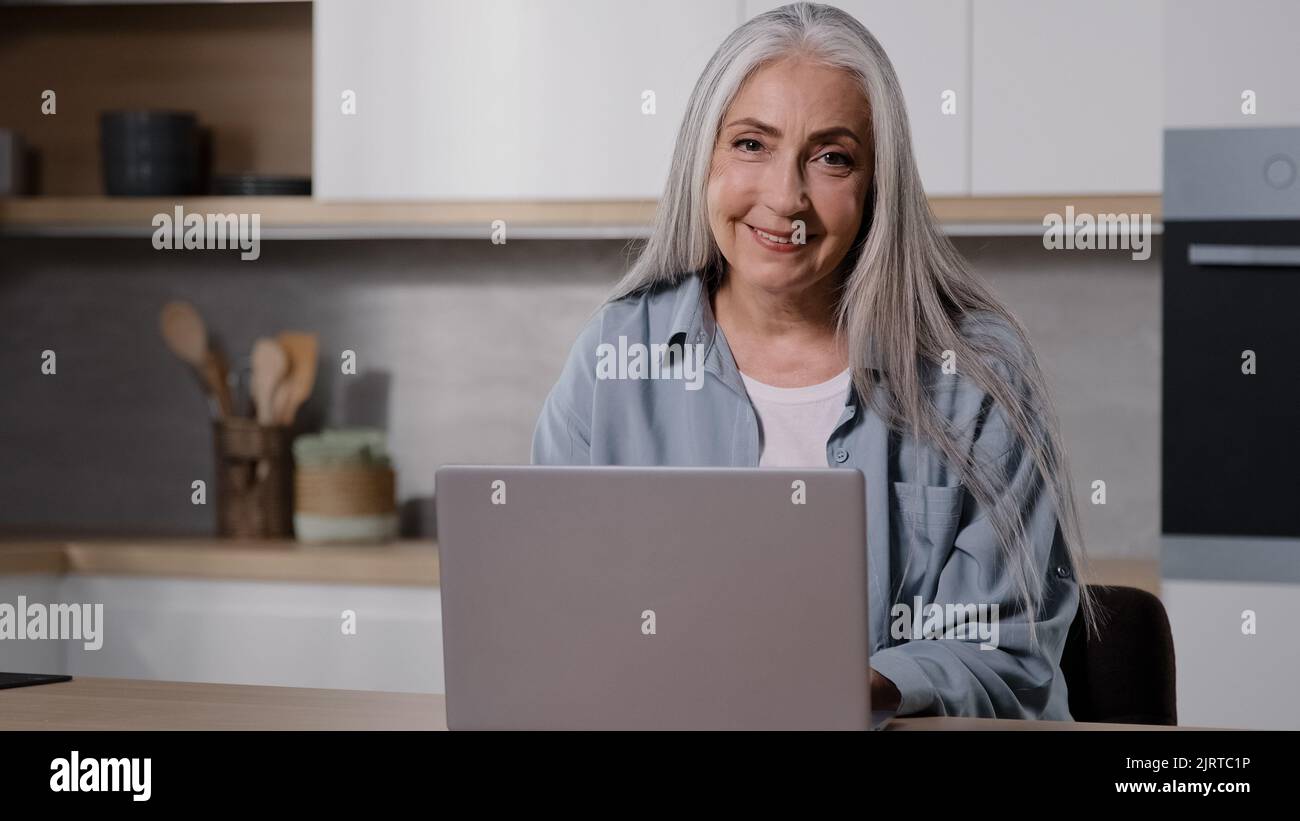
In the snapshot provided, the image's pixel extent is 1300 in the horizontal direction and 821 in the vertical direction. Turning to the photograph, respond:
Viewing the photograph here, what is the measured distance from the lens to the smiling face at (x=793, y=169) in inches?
72.5

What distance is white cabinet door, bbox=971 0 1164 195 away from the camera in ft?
7.88

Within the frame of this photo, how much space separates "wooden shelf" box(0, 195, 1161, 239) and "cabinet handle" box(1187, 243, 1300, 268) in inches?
4.6

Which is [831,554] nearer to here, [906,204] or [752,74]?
[906,204]

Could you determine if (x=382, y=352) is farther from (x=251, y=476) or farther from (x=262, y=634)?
(x=262, y=634)

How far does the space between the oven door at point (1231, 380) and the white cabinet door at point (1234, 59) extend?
0.18 metres

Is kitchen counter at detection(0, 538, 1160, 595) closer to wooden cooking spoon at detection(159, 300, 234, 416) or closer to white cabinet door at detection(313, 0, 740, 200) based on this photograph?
wooden cooking spoon at detection(159, 300, 234, 416)

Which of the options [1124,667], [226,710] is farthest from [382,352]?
[1124,667]

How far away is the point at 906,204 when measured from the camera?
1807 mm

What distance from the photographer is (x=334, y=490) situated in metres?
2.67

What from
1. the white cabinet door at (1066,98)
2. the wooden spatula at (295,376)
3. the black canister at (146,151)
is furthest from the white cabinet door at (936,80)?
the black canister at (146,151)

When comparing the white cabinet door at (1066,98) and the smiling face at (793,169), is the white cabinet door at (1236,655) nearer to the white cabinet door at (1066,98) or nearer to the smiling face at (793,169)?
the white cabinet door at (1066,98)

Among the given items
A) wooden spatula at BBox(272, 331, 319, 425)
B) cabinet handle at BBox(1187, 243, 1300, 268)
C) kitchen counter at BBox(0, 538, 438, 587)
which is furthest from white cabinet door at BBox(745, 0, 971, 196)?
wooden spatula at BBox(272, 331, 319, 425)

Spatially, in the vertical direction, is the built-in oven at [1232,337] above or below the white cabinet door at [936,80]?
below
